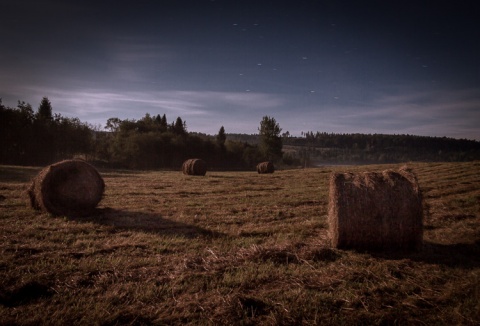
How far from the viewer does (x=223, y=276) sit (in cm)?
488

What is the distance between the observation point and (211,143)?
8294 centimetres

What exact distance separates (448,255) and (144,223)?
8505 mm

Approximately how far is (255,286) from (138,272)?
225 cm

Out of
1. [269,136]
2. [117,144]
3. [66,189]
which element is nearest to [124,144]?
[117,144]

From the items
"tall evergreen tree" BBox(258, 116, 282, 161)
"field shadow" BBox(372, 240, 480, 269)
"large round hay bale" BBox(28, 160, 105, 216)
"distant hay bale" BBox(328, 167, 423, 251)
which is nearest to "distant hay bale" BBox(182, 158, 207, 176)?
"large round hay bale" BBox(28, 160, 105, 216)

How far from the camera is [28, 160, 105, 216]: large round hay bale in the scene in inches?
386

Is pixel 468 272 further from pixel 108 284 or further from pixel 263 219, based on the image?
pixel 108 284

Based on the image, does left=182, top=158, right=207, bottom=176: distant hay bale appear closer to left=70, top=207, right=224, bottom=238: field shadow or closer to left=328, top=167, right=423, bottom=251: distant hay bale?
left=70, top=207, right=224, bottom=238: field shadow

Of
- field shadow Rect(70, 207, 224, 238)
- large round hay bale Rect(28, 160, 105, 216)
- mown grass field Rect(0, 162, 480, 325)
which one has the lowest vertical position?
field shadow Rect(70, 207, 224, 238)

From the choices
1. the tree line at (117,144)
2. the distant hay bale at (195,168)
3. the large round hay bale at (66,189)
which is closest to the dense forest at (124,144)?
the tree line at (117,144)

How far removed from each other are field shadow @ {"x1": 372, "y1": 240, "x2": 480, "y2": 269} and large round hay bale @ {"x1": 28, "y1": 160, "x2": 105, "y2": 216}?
34.2 feet

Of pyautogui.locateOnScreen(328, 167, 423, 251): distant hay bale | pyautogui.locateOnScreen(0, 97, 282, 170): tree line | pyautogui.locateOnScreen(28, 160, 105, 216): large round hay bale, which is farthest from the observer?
pyautogui.locateOnScreen(0, 97, 282, 170): tree line

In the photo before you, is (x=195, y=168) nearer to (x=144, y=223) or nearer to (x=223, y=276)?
(x=144, y=223)

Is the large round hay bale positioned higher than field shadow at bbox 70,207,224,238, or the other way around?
the large round hay bale
